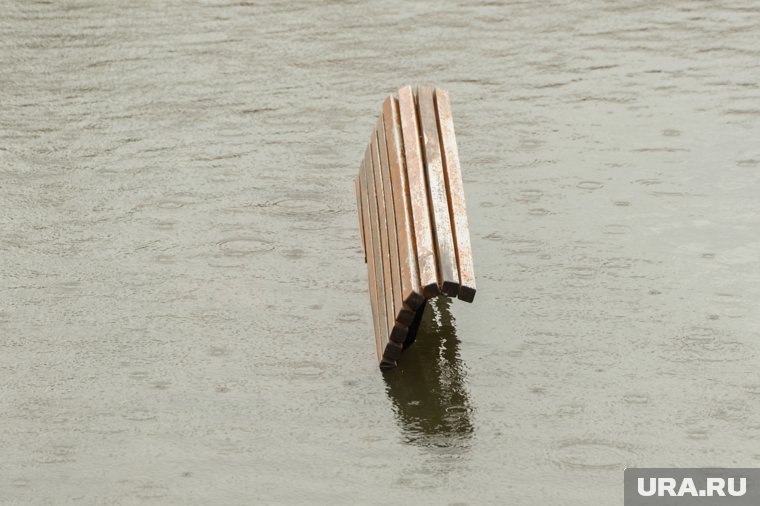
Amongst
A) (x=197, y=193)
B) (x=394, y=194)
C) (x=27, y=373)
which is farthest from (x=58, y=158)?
(x=394, y=194)

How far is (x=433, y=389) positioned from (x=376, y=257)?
3.45 ft

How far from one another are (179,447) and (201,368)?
802mm

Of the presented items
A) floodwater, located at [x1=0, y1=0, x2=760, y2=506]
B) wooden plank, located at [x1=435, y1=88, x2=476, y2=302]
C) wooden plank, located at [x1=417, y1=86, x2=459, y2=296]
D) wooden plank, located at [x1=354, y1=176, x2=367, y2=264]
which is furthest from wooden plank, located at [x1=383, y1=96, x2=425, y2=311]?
wooden plank, located at [x1=354, y1=176, x2=367, y2=264]

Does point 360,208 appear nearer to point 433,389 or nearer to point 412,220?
point 412,220

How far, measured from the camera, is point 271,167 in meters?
9.78

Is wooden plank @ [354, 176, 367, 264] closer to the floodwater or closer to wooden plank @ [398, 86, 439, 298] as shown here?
the floodwater

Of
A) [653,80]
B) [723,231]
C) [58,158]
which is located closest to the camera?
[723,231]

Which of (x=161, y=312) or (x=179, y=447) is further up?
(x=161, y=312)

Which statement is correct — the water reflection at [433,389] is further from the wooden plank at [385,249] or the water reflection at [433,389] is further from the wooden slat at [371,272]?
the wooden plank at [385,249]

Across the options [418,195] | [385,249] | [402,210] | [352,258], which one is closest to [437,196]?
[418,195]

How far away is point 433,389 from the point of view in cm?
686

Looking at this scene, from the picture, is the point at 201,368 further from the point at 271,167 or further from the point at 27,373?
the point at 271,167

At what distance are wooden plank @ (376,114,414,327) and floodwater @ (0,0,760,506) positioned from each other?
0.58m

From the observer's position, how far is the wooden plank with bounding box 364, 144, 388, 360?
22.8 feet
